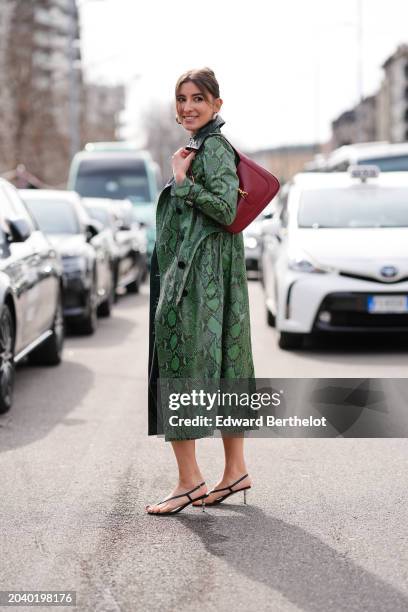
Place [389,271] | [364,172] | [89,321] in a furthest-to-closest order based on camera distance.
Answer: [89,321] → [364,172] → [389,271]

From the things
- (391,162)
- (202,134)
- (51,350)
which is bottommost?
(51,350)

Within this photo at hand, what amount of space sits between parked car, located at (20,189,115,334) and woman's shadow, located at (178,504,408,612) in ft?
27.6

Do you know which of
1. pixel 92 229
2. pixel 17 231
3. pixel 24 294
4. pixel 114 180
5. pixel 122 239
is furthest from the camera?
pixel 114 180

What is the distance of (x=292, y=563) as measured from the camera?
16.3 feet

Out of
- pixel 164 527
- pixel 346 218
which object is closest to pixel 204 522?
pixel 164 527

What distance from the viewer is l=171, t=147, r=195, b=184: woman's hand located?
18.3 ft

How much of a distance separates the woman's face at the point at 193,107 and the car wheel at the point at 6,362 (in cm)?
344

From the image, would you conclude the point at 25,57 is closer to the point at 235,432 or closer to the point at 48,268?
the point at 48,268

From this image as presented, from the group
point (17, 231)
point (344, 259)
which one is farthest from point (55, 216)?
point (17, 231)

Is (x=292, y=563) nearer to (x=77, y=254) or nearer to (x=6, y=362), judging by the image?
(x=6, y=362)

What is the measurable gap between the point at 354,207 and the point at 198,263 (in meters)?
7.37

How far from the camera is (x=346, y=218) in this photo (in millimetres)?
12711

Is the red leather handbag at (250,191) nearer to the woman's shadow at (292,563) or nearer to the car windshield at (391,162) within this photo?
the woman's shadow at (292,563)

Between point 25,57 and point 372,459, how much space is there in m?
43.6
